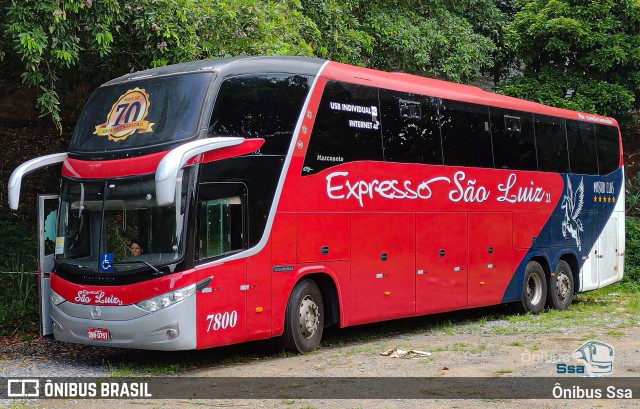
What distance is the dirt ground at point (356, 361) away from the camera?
9.02m

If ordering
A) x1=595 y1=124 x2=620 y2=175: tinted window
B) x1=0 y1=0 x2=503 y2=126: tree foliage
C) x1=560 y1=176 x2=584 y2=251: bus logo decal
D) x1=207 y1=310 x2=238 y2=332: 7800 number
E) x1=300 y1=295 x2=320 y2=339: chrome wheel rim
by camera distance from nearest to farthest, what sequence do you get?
x1=207 y1=310 x2=238 y2=332: 7800 number
x1=0 y1=0 x2=503 y2=126: tree foliage
x1=300 y1=295 x2=320 y2=339: chrome wheel rim
x1=560 y1=176 x2=584 y2=251: bus logo decal
x1=595 y1=124 x2=620 y2=175: tinted window

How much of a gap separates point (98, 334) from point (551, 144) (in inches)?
406

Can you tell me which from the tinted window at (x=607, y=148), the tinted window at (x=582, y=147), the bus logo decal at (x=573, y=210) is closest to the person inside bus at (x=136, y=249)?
the bus logo decal at (x=573, y=210)

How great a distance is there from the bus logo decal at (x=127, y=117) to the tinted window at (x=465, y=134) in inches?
215

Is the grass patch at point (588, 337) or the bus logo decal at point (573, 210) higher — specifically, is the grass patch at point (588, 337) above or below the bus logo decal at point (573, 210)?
below

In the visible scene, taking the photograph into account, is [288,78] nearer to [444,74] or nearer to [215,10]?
[215,10]

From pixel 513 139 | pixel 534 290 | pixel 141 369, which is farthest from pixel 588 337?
pixel 141 369

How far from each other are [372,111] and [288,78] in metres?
1.76

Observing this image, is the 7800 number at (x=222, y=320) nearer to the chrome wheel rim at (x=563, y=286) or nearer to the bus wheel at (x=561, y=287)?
the bus wheel at (x=561, y=287)

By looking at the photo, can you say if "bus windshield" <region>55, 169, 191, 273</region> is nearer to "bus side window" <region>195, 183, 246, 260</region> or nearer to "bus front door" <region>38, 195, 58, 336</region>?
"bus side window" <region>195, 183, 246, 260</region>

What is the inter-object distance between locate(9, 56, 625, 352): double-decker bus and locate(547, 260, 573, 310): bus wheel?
2049 millimetres

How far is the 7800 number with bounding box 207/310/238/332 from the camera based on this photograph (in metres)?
11.0

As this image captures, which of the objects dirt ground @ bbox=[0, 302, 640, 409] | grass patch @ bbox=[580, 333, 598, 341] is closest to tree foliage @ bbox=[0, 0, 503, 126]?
dirt ground @ bbox=[0, 302, 640, 409]

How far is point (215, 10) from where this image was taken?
14.6 m
